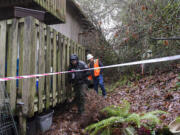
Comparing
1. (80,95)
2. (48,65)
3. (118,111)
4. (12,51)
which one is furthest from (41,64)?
(118,111)

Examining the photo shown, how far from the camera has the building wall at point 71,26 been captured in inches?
380

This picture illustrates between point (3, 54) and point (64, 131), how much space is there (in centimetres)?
208

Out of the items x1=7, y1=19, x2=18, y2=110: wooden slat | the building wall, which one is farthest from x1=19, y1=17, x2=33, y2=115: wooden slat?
the building wall

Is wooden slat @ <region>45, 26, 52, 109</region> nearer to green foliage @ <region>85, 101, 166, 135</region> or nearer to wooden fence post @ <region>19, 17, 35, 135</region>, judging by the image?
wooden fence post @ <region>19, 17, 35, 135</region>

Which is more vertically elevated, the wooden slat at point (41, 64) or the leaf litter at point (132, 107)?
the wooden slat at point (41, 64)

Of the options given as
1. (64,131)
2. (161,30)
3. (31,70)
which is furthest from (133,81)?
(31,70)

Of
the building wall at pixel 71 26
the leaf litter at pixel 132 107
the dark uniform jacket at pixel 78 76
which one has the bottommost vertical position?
the leaf litter at pixel 132 107

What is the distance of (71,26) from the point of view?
10.8 metres

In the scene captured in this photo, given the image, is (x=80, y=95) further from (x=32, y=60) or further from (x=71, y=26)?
(x=71, y=26)

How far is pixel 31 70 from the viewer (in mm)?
2945

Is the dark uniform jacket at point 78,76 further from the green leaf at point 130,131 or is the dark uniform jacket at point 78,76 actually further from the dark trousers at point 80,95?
the green leaf at point 130,131

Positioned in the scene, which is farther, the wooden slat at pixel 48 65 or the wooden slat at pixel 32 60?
the wooden slat at pixel 48 65

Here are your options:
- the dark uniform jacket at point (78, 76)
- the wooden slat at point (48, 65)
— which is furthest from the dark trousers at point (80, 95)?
the wooden slat at point (48, 65)

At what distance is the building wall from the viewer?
9664 millimetres
